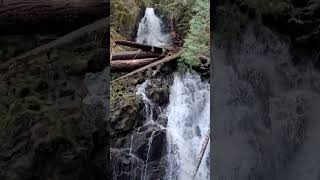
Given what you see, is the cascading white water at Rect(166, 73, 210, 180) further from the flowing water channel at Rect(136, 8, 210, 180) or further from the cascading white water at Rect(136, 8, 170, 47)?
the cascading white water at Rect(136, 8, 170, 47)

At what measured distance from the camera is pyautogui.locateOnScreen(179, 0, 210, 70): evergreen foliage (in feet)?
9.39

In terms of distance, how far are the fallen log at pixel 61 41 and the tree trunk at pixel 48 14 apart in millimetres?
28

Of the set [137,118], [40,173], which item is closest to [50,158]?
[40,173]

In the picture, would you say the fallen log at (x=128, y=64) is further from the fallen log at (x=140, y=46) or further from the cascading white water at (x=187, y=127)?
the cascading white water at (x=187, y=127)

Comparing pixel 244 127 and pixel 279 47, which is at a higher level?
pixel 279 47

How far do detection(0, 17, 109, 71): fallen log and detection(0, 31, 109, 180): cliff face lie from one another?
0.02m

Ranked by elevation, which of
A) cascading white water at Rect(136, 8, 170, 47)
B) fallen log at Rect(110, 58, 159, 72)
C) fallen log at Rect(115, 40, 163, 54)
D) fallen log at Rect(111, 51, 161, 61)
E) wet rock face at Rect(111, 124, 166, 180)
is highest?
cascading white water at Rect(136, 8, 170, 47)

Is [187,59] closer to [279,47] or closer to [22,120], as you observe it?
[279,47]

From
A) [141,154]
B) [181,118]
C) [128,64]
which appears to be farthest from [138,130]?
[128,64]

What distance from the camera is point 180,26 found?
288 cm

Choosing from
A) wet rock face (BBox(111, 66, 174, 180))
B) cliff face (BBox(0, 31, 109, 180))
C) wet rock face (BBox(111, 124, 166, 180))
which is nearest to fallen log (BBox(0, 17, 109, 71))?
cliff face (BBox(0, 31, 109, 180))

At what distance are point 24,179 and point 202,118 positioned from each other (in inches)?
41.0

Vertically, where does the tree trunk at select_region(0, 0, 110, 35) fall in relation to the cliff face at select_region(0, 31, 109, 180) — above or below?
above

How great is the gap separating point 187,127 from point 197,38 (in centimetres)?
51
